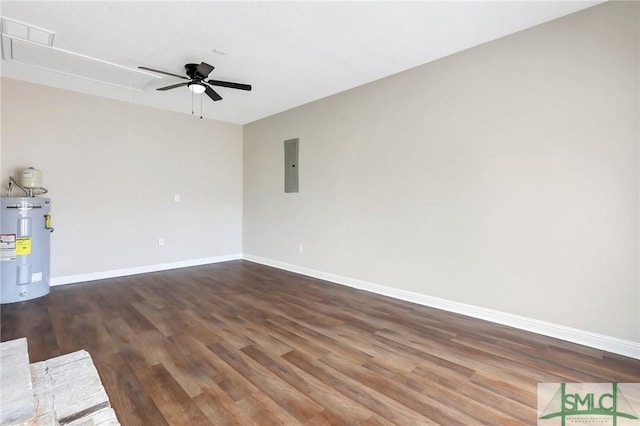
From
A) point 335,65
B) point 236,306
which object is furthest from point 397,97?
point 236,306

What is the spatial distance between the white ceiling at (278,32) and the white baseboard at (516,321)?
9.12 feet

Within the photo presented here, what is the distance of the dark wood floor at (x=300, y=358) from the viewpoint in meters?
1.78

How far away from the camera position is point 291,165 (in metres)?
5.30

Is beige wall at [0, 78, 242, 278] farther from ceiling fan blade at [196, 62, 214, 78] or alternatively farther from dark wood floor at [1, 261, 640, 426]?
ceiling fan blade at [196, 62, 214, 78]

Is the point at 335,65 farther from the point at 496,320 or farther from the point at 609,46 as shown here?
the point at 496,320

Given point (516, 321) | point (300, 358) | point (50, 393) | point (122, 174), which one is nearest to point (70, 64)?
point (122, 174)

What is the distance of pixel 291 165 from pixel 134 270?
322cm

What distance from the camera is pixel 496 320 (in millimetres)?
3047

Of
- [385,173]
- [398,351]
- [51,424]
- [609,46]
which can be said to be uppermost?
[609,46]

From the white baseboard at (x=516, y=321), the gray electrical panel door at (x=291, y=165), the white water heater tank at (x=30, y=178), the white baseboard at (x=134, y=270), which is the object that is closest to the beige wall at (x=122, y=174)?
the white baseboard at (x=134, y=270)

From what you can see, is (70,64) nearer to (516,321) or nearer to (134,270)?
(134,270)

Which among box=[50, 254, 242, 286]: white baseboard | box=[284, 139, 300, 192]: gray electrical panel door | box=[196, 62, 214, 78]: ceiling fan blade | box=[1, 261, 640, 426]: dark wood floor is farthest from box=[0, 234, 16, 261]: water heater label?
box=[284, 139, 300, 192]: gray electrical panel door

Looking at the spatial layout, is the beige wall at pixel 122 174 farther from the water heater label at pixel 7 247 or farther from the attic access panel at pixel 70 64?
the attic access panel at pixel 70 64

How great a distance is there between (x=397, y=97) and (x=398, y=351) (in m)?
2.99
